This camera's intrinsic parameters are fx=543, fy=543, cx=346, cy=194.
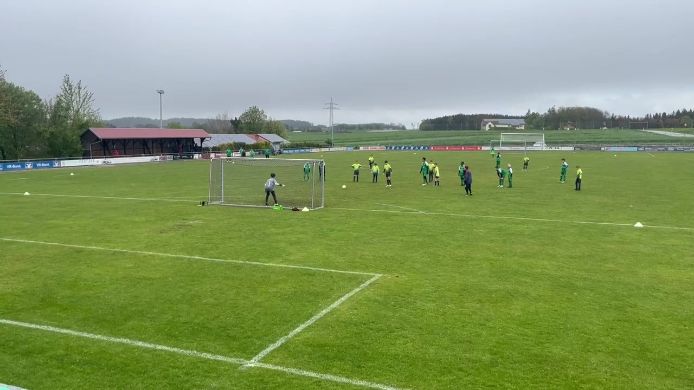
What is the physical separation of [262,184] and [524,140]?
66010 mm

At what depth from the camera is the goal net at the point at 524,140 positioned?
3797 inches

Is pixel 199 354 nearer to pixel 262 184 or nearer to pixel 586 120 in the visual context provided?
pixel 262 184

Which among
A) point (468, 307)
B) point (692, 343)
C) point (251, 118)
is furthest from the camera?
point (251, 118)

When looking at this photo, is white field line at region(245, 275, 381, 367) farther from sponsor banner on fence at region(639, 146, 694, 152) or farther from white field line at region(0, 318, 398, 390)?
sponsor banner on fence at region(639, 146, 694, 152)

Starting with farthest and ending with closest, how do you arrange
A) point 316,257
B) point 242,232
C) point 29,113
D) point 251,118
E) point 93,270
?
point 251,118, point 29,113, point 242,232, point 316,257, point 93,270

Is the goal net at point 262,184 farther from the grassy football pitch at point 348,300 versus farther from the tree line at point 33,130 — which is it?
the tree line at point 33,130

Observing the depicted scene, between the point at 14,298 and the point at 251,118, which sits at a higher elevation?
the point at 251,118

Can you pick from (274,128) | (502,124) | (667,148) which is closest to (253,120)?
(274,128)

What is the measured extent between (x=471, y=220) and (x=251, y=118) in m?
110

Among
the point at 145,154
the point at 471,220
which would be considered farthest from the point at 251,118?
the point at 471,220

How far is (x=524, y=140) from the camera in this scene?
3661 inches

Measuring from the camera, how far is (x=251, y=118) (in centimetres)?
12675

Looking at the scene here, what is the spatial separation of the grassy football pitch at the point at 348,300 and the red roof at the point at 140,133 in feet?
155

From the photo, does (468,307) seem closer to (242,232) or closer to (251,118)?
(242,232)
